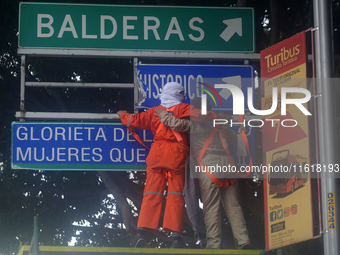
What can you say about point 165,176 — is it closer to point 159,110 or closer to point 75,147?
point 159,110

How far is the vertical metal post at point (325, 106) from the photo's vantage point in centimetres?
605

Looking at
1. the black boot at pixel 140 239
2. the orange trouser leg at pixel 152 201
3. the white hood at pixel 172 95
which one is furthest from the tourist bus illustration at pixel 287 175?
the black boot at pixel 140 239

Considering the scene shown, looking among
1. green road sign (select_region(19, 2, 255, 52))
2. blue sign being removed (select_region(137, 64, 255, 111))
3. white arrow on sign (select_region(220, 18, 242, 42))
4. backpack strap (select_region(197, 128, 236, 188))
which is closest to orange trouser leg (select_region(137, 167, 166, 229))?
backpack strap (select_region(197, 128, 236, 188))

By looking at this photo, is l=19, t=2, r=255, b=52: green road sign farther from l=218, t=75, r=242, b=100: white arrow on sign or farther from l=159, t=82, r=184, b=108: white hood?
l=159, t=82, r=184, b=108: white hood

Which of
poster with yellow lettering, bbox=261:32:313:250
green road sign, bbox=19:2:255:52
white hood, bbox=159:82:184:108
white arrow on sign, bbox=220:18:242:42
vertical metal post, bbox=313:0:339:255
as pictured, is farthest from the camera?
white arrow on sign, bbox=220:18:242:42

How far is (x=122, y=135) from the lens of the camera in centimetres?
949

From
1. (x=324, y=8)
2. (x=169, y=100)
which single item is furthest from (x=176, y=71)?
(x=324, y=8)

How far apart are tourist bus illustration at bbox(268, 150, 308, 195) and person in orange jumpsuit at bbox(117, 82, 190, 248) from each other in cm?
134

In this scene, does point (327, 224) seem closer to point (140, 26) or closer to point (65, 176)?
point (140, 26)

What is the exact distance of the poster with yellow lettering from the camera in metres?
7.70

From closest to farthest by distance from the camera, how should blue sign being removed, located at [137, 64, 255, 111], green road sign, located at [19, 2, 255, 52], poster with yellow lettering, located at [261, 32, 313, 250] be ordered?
1. poster with yellow lettering, located at [261, 32, 313, 250]
2. blue sign being removed, located at [137, 64, 255, 111]
3. green road sign, located at [19, 2, 255, 52]

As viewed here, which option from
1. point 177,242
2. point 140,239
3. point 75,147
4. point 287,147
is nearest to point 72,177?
point 75,147

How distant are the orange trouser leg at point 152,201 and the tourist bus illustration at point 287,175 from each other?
1.59 metres

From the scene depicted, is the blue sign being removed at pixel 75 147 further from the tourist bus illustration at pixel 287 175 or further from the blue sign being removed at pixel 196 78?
the tourist bus illustration at pixel 287 175
